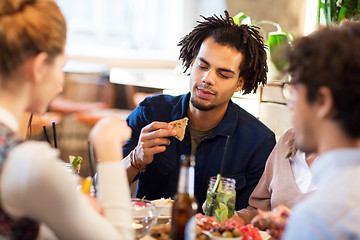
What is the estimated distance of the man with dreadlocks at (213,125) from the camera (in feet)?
7.57

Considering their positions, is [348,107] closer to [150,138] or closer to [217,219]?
[217,219]

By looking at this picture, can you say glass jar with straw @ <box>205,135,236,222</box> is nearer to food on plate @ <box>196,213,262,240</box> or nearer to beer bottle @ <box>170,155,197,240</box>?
food on plate @ <box>196,213,262,240</box>

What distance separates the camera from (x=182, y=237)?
50.2 inches

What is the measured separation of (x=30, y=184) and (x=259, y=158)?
154 centimetres

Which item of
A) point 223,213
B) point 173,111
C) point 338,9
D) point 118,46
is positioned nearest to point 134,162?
point 173,111

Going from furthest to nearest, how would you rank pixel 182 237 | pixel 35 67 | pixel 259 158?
pixel 259 158 → pixel 182 237 → pixel 35 67

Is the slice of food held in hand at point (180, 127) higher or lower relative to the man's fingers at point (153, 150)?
higher

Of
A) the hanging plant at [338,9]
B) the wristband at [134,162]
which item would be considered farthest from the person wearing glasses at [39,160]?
the hanging plant at [338,9]

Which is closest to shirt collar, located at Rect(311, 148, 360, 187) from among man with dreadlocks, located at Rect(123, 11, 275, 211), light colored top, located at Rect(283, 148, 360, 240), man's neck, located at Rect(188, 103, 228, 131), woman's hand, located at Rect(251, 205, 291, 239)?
light colored top, located at Rect(283, 148, 360, 240)

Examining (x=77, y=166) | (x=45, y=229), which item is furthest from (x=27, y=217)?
(x=77, y=166)

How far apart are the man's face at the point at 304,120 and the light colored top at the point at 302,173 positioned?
0.69 meters

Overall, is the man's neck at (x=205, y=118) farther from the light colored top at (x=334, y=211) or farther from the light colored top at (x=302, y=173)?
the light colored top at (x=334, y=211)

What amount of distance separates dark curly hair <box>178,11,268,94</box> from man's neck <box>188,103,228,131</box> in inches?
Result: 10.0

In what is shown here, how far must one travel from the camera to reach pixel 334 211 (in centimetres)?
96
